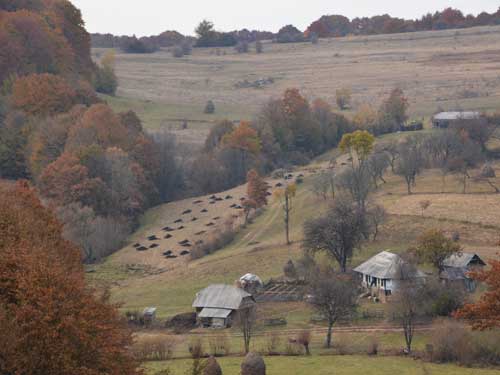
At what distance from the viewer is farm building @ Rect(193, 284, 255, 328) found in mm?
46594

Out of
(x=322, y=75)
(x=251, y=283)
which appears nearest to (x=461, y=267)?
(x=251, y=283)

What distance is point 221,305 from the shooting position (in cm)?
4691

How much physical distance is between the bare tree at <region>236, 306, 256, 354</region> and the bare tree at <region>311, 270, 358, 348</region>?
10.4 ft

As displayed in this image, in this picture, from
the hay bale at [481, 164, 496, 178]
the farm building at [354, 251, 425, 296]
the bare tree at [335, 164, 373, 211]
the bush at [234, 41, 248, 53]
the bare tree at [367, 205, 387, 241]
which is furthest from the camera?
the bush at [234, 41, 248, 53]

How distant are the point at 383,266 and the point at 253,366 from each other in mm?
17300

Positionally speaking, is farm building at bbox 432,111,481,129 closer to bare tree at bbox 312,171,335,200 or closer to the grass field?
the grass field

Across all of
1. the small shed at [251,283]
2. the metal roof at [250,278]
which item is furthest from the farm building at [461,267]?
the metal roof at [250,278]

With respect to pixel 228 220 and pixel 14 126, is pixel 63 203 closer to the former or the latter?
pixel 228 220

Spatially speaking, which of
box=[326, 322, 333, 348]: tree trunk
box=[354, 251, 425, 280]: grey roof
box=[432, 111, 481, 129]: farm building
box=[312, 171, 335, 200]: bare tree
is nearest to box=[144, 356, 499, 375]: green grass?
box=[326, 322, 333, 348]: tree trunk

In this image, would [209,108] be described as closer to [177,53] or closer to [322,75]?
[322,75]

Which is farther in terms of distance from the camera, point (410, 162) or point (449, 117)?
point (449, 117)

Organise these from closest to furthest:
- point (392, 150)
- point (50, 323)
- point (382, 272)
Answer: point (50, 323), point (382, 272), point (392, 150)

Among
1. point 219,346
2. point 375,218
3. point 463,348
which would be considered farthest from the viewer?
point 375,218

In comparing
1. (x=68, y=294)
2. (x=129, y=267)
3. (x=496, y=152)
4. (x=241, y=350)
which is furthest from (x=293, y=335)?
(x=496, y=152)
